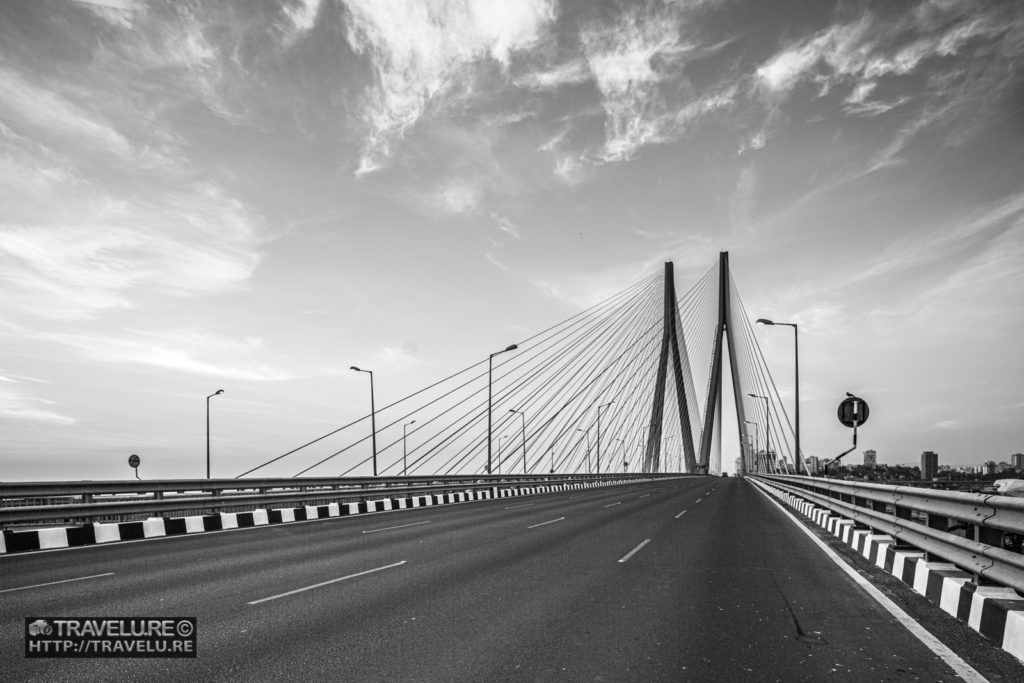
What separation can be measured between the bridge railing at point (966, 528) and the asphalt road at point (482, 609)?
0.89 meters

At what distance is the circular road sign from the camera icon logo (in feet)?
57.6

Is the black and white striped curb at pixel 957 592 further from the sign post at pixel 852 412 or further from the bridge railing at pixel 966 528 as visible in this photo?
the sign post at pixel 852 412

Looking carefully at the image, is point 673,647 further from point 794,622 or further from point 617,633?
point 794,622

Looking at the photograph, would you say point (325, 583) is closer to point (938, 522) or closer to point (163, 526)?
point (938, 522)

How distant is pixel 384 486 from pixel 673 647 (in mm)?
24645

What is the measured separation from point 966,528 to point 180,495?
23.7 metres

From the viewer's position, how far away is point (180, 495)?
933 inches

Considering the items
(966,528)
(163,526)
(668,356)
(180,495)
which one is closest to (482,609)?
(966,528)

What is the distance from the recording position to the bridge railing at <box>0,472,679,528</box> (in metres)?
14.0

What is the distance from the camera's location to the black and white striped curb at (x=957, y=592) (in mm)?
5172

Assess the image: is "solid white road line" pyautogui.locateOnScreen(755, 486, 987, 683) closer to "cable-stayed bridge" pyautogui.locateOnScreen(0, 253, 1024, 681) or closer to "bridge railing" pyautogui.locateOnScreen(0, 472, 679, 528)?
"cable-stayed bridge" pyautogui.locateOnScreen(0, 253, 1024, 681)

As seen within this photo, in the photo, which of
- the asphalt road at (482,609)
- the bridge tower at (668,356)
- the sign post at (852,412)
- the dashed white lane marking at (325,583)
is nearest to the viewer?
the asphalt road at (482,609)

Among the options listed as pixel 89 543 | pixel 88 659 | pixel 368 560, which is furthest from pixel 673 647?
pixel 89 543

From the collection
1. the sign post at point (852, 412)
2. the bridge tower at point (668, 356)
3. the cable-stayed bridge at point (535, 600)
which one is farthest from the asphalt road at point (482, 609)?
the bridge tower at point (668, 356)
